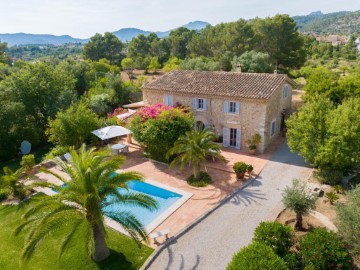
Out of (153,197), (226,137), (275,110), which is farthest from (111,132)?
(275,110)

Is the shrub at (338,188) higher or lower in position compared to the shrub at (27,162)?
lower

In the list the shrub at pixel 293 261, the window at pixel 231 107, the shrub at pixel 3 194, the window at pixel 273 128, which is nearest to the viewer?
the shrub at pixel 293 261

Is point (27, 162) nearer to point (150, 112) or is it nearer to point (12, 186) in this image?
point (12, 186)

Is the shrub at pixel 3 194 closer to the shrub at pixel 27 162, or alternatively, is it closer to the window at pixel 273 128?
the shrub at pixel 27 162

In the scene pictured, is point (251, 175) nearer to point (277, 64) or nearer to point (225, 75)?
point (225, 75)

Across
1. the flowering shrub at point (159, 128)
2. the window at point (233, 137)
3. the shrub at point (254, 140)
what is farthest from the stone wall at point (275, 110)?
the flowering shrub at point (159, 128)

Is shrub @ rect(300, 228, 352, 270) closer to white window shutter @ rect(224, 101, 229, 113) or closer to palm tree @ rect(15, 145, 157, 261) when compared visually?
palm tree @ rect(15, 145, 157, 261)
